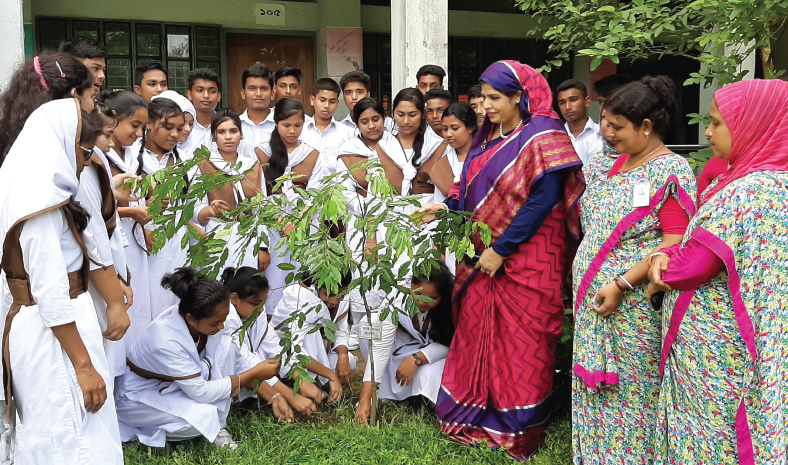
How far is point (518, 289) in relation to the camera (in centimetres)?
322

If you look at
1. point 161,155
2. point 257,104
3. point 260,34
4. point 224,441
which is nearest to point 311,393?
point 224,441

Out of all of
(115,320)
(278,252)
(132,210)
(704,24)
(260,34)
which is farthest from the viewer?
(260,34)

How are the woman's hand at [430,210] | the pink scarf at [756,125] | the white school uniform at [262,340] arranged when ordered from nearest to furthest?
the pink scarf at [756,125] < the woman's hand at [430,210] < the white school uniform at [262,340]

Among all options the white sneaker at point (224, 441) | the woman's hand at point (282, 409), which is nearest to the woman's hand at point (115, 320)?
the white sneaker at point (224, 441)

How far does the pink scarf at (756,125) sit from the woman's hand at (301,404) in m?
2.28

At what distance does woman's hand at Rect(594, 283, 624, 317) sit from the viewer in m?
2.68

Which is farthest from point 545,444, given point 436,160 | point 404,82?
point 404,82

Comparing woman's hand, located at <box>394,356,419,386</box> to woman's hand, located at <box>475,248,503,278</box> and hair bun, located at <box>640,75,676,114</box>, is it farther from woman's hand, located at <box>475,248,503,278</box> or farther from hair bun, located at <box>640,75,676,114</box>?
hair bun, located at <box>640,75,676,114</box>

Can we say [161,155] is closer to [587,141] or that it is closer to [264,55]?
[587,141]

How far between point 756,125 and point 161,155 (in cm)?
303

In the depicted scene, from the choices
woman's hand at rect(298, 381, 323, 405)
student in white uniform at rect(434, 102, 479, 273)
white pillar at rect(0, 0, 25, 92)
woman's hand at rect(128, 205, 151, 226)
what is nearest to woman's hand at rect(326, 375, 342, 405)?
woman's hand at rect(298, 381, 323, 405)

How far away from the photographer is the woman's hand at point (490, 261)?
3201mm

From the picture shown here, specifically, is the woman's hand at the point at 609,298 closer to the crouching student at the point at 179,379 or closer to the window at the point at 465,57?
the crouching student at the point at 179,379

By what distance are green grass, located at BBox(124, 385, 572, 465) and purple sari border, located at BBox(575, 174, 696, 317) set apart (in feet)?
2.81
